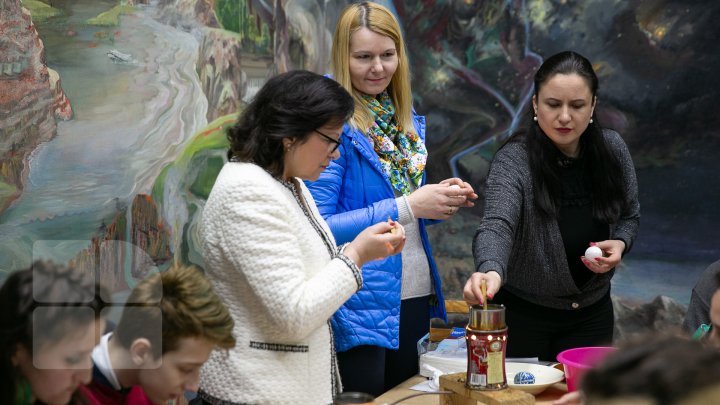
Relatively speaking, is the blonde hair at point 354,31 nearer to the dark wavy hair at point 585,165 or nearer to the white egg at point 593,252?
the dark wavy hair at point 585,165

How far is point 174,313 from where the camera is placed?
5.65 ft

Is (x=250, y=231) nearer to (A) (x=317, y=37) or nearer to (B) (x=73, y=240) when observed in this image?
(B) (x=73, y=240)

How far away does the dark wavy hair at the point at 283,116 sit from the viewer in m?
2.02

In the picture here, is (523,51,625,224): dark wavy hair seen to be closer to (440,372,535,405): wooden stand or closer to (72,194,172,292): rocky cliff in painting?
(440,372,535,405): wooden stand

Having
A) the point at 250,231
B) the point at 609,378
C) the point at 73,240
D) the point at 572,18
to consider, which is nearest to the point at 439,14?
the point at 572,18

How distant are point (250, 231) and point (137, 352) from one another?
0.36 meters

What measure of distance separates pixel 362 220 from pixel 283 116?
0.63m

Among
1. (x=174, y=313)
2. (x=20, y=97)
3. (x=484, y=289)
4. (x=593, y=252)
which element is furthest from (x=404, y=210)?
(x=20, y=97)

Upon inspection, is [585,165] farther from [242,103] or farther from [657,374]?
[657,374]

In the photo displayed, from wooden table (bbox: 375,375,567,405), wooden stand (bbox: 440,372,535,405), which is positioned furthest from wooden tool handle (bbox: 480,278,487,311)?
wooden table (bbox: 375,375,567,405)

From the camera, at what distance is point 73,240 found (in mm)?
2633

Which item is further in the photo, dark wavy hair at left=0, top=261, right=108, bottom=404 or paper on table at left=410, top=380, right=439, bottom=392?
paper on table at left=410, top=380, right=439, bottom=392

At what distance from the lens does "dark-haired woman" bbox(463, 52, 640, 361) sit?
2746mm

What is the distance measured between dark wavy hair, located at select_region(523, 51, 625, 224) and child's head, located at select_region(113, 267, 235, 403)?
137 cm
